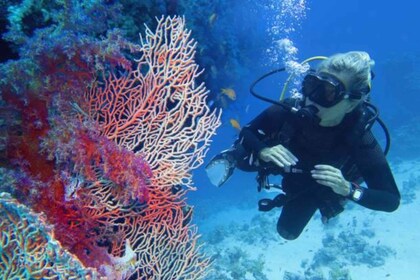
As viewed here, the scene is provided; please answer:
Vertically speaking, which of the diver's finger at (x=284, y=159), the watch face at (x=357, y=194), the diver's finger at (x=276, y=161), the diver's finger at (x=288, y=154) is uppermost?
the watch face at (x=357, y=194)

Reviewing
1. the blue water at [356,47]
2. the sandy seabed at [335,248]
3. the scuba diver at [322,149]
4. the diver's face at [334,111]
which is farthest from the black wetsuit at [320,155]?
the sandy seabed at [335,248]

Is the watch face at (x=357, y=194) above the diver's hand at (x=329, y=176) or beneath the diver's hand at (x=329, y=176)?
above

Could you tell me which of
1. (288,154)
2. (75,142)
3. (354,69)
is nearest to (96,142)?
(75,142)

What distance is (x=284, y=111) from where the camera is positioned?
4.39 meters

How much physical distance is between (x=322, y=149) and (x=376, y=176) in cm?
71

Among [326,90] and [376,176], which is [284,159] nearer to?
[326,90]

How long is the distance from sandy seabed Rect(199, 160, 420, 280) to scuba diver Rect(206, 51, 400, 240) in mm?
6347

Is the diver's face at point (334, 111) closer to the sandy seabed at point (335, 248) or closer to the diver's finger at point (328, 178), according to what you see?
the diver's finger at point (328, 178)

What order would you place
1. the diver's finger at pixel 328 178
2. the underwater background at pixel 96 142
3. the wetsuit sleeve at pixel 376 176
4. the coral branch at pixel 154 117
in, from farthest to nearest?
the wetsuit sleeve at pixel 376 176 < the coral branch at pixel 154 117 < the diver's finger at pixel 328 178 < the underwater background at pixel 96 142

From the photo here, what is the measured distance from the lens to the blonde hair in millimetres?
3662

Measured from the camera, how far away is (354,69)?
367 cm

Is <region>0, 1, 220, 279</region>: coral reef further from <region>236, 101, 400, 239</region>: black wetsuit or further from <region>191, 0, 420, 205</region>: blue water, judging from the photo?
<region>191, 0, 420, 205</region>: blue water

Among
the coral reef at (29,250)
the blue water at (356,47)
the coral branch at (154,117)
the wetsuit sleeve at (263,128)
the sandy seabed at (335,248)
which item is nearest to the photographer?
the coral reef at (29,250)

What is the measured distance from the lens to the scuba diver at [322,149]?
12.1 feet
